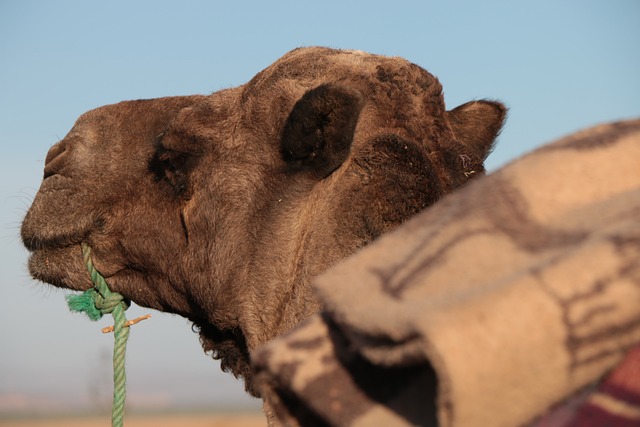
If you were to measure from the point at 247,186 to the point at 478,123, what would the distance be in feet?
4.75

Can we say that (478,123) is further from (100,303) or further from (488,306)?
(488,306)

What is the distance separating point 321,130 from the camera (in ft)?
12.9

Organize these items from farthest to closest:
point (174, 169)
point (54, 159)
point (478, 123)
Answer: point (478, 123), point (54, 159), point (174, 169)

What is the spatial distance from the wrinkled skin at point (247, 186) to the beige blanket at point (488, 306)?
233 centimetres

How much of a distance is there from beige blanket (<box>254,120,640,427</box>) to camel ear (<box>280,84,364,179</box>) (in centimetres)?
229

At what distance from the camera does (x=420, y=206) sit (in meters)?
3.76

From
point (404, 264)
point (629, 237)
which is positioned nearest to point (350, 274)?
point (404, 264)

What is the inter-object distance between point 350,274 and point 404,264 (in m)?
0.10

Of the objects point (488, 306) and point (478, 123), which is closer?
point (488, 306)

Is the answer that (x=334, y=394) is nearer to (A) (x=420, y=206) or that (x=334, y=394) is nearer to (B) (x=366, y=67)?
(A) (x=420, y=206)

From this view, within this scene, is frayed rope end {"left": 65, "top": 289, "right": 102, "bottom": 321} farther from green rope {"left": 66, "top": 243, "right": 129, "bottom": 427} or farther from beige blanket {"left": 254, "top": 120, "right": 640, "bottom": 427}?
beige blanket {"left": 254, "top": 120, "right": 640, "bottom": 427}

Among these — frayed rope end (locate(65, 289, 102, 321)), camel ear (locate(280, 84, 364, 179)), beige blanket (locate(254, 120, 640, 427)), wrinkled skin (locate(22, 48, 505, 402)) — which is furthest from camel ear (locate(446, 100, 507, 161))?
beige blanket (locate(254, 120, 640, 427))

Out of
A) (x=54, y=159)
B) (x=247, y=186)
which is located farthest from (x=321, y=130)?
(x=54, y=159)

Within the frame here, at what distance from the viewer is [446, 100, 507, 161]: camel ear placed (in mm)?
4824
